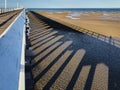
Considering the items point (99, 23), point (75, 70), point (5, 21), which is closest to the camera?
point (75, 70)

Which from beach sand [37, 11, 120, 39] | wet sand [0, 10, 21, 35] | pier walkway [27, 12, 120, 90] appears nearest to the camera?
pier walkway [27, 12, 120, 90]

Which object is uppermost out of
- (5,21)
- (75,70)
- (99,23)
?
(5,21)

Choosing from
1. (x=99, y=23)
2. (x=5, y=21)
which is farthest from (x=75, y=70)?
(x=99, y=23)

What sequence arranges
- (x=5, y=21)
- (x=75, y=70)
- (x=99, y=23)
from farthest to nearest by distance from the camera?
1. (x=99, y=23)
2. (x=5, y=21)
3. (x=75, y=70)

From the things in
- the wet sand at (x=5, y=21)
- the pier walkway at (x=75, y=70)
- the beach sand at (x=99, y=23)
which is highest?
the wet sand at (x=5, y=21)

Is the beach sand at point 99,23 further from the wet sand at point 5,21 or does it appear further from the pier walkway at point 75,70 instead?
the pier walkway at point 75,70

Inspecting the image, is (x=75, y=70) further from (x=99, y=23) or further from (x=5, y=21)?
(x=99, y=23)

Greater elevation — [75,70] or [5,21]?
[5,21]

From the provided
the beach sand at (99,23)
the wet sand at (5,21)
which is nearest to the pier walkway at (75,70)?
the wet sand at (5,21)

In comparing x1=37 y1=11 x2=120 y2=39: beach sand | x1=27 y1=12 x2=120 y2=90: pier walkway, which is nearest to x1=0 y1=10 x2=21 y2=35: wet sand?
x1=27 y1=12 x2=120 y2=90: pier walkway

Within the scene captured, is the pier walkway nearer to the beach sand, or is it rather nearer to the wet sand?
the wet sand

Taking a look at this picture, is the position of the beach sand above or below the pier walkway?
below

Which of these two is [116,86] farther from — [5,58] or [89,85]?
[5,58]

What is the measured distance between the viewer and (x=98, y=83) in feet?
30.8
